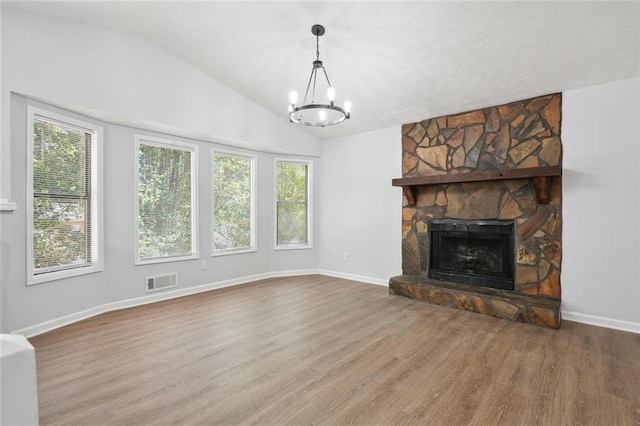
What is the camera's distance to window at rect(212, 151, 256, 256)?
5.16m

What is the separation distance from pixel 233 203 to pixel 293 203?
3.91 feet

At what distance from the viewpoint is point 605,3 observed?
2533mm

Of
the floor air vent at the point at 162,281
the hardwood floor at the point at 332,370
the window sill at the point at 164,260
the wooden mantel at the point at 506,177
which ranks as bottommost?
the hardwood floor at the point at 332,370

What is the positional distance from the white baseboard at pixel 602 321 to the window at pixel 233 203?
457 centimetres

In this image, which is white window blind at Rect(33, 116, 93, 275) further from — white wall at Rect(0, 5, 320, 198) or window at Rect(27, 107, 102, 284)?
white wall at Rect(0, 5, 320, 198)

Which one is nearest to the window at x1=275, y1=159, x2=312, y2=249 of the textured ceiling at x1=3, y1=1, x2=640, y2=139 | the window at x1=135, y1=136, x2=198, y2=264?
the window at x1=135, y1=136, x2=198, y2=264

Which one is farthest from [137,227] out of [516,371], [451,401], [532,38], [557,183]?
[557,183]

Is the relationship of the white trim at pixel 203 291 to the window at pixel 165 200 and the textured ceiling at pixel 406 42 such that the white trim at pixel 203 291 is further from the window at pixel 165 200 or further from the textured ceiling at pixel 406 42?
the textured ceiling at pixel 406 42

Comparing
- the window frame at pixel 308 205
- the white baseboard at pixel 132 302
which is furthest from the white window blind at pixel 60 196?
the window frame at pixel 308 205

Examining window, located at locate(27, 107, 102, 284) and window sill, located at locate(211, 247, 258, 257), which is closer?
window, located at locate(27, 107, 102, 284)

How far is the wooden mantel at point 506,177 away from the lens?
3.50 m

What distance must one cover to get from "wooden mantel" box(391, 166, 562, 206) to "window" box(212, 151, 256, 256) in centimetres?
260

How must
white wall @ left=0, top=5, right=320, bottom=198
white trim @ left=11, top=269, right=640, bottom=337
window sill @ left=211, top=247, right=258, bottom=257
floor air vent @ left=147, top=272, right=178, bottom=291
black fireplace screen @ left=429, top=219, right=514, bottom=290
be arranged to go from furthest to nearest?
window sill @ left=211, top=247, right=258, bottom=257 → floor air vent @ left=147, top=272, right=178, bottom=291 → black fireplace screen @ left=429, top=219, right=514, bottom=290 → white trim @ left=11, top=269, right=640, bottom=337 → white wall @ left=0, top=5, right=320, bottom=198

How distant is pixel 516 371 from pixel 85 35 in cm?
520
